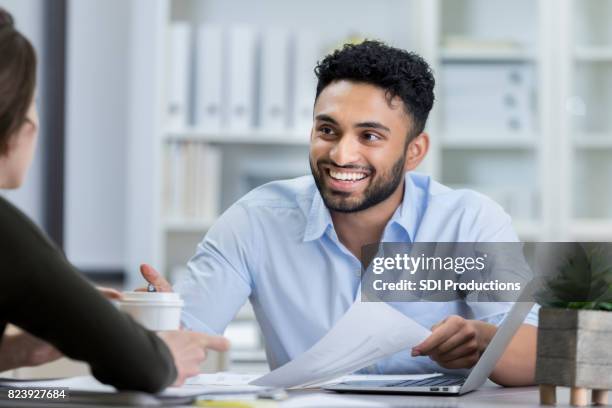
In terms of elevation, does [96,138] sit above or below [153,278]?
above

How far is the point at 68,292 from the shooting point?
1040mm

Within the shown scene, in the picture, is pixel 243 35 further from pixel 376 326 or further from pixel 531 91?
pixel 376 326

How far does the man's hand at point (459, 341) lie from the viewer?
4.67 ft

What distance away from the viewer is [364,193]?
→ 1.91 m

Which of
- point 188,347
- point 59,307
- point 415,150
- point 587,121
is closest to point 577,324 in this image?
point 188,347

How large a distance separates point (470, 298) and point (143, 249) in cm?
194

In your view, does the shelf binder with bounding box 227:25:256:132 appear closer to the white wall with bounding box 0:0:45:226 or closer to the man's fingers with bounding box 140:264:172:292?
the white wall with bounding box 0:0:45:226

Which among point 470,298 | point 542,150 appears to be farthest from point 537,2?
point 470,298

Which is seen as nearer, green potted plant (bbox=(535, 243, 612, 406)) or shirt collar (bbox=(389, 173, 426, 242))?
green potted plant (bbox=(535, 243, 612, 406))

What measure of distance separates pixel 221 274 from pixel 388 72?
501 mm

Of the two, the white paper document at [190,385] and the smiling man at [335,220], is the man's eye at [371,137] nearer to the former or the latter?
the smiling man at [335,220]

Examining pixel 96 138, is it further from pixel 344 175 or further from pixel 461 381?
pixel 461 381

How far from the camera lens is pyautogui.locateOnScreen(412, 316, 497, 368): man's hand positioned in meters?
1.42

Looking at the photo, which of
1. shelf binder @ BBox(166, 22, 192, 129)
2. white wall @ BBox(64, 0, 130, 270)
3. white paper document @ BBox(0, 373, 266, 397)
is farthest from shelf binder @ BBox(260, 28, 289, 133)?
white paper document @ BBox(0, 373, 266, 397)
